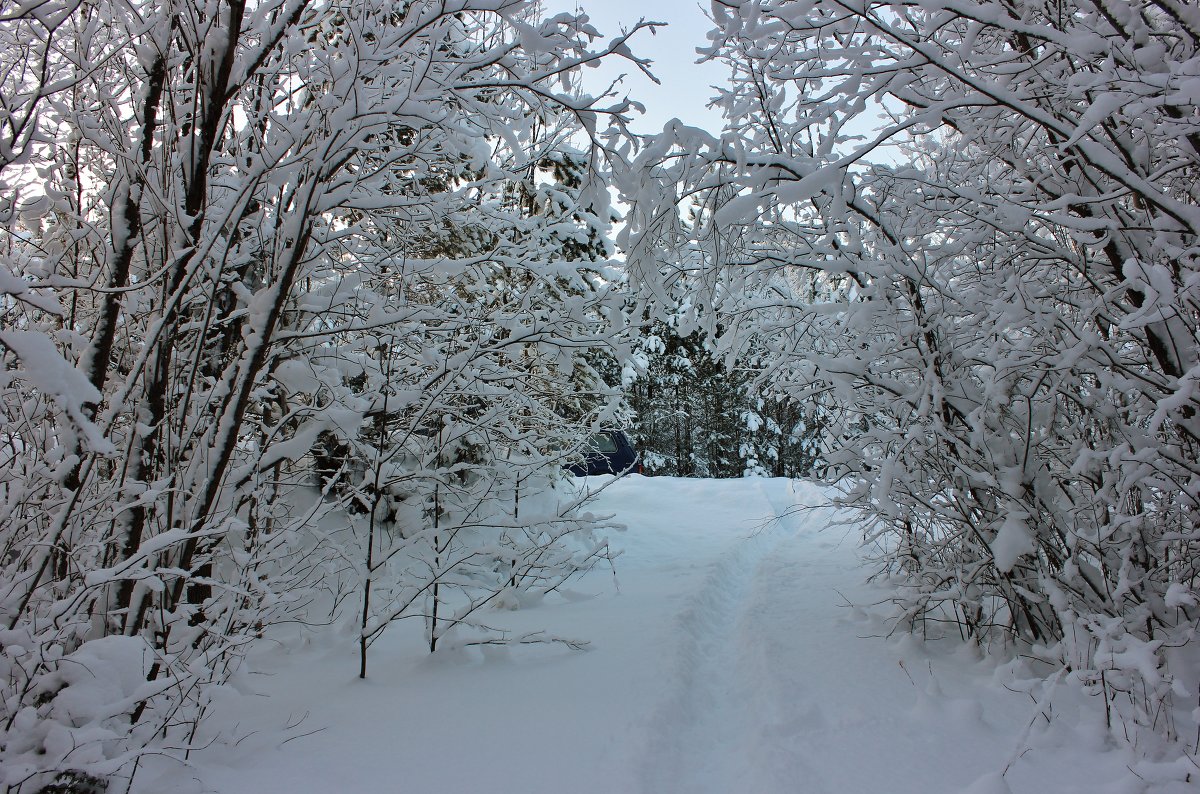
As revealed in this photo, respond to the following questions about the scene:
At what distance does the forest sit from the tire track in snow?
933 millimetres

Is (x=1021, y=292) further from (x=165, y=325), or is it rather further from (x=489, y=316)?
(x=165, y=325)

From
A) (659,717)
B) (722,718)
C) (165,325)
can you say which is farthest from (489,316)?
(722,718)

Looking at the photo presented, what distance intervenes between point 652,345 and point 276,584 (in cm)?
1947

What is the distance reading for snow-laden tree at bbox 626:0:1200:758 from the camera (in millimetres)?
2379

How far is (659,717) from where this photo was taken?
2926 mm

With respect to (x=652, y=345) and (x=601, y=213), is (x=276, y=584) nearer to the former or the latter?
(x=601, y=213)

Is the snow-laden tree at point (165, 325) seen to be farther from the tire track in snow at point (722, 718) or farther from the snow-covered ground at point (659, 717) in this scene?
the tire track in snow at point (722, 718)

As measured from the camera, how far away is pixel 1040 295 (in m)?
2.96

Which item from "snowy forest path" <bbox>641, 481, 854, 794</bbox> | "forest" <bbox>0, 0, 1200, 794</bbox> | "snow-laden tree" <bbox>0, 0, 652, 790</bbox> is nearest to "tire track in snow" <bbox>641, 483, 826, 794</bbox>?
"snowy forest path" <bbox>641, 481, 854, 794</bbox>

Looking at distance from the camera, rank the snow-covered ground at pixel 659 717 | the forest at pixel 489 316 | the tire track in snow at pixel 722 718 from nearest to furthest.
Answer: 1. the forest at pixel 489 316
2. the snow-covered ground at pixel 659 717
3. the tire track in snow at pixel 722 718

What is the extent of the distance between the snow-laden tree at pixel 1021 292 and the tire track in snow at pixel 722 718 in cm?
117

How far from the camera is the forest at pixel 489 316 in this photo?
81.1 inches

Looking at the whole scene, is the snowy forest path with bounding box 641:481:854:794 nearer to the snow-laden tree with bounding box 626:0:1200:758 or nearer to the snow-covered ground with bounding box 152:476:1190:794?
the snow-covered ground with bounding box 152:476:1190:794

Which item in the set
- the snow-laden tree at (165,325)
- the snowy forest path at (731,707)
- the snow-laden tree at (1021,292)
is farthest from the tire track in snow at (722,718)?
the snow-laden tree at (165,325)
